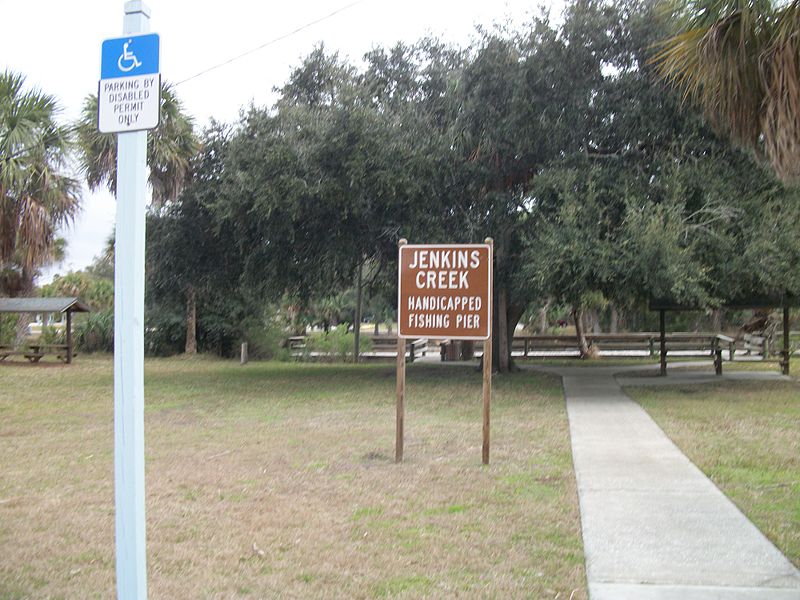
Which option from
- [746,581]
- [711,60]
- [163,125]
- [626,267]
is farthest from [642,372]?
[746,581]

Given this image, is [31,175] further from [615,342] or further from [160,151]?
[615,342]

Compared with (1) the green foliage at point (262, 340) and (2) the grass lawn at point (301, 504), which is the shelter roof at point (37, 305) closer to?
(1) the green foliage at point (262, 340)

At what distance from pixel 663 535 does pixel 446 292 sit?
12.9 feet

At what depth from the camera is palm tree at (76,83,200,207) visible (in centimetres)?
1858

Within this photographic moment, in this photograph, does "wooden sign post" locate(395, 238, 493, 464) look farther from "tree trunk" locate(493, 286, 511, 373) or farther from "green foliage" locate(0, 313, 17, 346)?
"green foliage" locate(0, 313, 17, 346)

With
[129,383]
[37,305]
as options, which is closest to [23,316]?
[37,305]

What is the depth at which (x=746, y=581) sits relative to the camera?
194 inches

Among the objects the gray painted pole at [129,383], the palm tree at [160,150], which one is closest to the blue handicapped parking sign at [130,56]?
the gray painted pole at [129,383]

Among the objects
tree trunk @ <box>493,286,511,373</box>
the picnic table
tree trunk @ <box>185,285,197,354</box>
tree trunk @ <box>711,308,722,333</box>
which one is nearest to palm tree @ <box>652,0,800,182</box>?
tree trunk @ <box>493,286,511,373</box>

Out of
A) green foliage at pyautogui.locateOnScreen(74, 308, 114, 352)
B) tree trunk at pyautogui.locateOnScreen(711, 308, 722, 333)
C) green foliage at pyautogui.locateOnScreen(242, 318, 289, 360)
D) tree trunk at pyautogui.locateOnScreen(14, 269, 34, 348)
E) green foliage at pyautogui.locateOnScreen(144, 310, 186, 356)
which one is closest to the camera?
tree trunk at pyautogui.locateOnScreen(14, 269, 34, 348)

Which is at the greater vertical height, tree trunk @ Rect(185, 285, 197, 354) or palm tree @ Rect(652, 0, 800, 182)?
palm tree @ Rect(652, 0, 800, 182)

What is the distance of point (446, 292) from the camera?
9094mm

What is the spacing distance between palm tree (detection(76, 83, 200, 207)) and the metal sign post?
15268mm

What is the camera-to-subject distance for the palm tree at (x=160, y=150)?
18.6 metres
